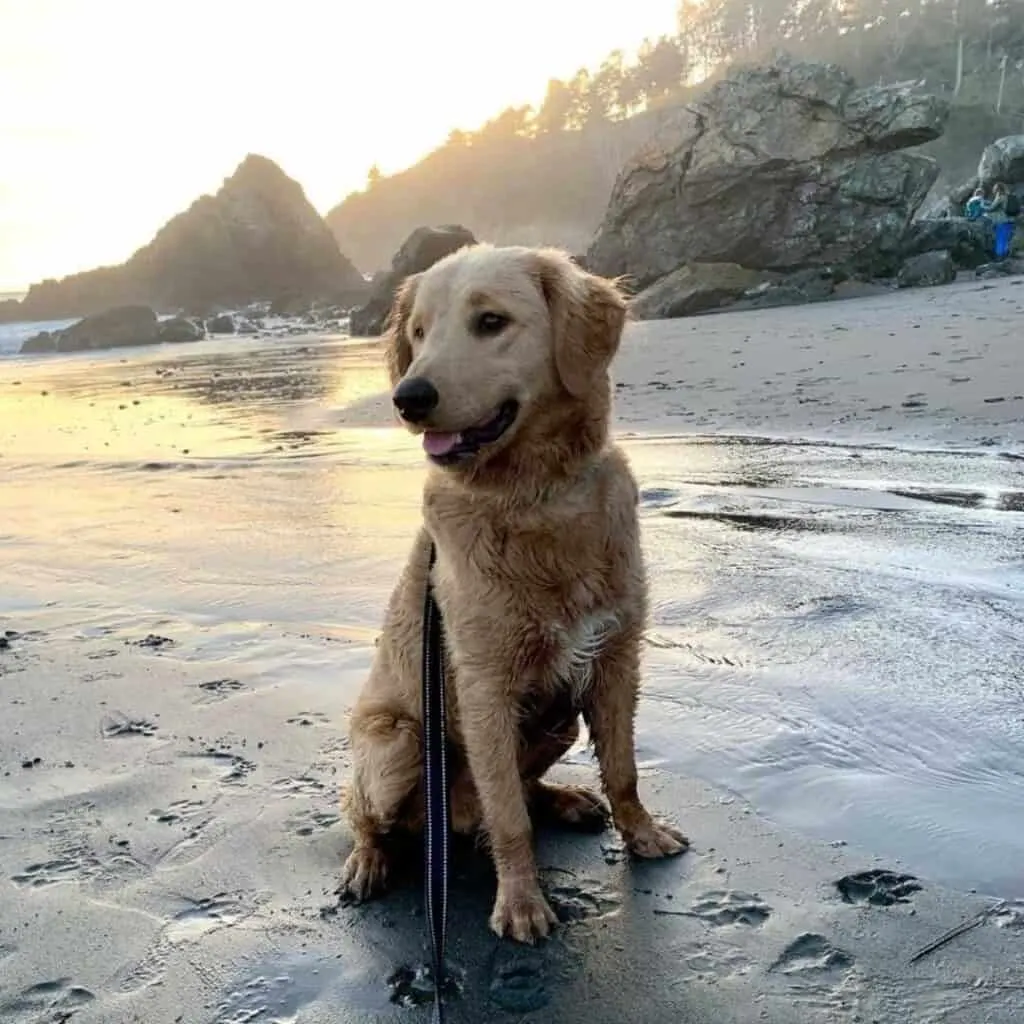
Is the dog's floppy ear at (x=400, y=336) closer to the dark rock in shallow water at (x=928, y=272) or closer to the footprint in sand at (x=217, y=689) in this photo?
the footprint in sand at (x=217, y=689)

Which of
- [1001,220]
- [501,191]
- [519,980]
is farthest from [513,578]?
[501,191]

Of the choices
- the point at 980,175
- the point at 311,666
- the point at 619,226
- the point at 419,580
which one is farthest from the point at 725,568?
the point at 980,175

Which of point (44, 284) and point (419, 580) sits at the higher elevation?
point (44, 284)

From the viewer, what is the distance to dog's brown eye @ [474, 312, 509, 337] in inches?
119

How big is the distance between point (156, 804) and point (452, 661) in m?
1.17

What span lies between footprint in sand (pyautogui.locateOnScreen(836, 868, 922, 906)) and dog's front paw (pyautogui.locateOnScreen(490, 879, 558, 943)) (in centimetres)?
75

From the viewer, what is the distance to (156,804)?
10.8 feet

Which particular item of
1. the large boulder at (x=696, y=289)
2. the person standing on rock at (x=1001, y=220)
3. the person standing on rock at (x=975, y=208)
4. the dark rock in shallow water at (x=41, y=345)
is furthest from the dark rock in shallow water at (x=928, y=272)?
the dark rock in shallow water at (x=41, y=345)

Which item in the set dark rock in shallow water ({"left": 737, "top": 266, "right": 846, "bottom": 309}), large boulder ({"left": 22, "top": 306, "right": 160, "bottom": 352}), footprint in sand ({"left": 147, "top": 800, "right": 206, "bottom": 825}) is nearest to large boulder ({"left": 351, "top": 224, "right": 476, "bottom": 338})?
large boulder ({"left": 22, "top": 306, "right": 160, "bottom": 352})

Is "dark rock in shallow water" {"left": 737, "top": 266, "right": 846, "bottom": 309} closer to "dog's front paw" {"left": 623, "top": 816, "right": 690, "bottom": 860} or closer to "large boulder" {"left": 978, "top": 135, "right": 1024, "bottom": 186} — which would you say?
"large boulder" {"left": 978, "top": 135, "right": 1024, "bottom": 186}

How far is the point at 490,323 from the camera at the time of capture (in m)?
3.04

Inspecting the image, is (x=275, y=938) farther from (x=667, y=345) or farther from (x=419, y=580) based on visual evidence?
(x=667, y=345)

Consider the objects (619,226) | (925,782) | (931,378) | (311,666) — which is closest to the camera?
(925,782)

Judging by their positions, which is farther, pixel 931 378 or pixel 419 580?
pixel 931 378
